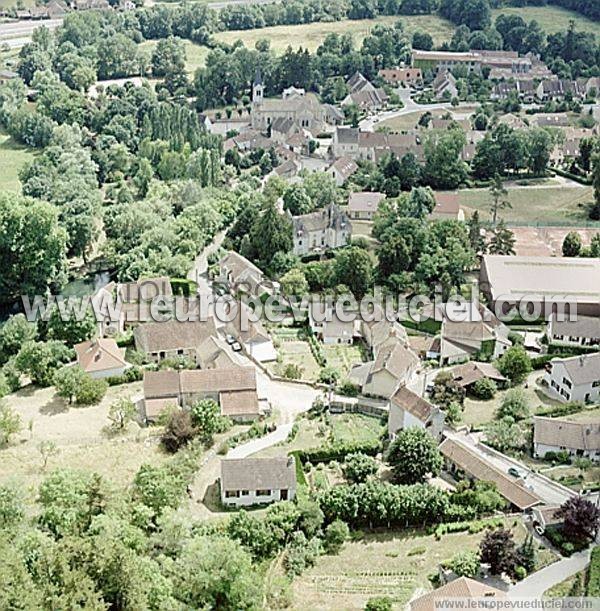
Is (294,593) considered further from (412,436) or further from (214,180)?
(214,180)

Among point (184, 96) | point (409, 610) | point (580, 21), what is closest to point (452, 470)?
point (409, 610)

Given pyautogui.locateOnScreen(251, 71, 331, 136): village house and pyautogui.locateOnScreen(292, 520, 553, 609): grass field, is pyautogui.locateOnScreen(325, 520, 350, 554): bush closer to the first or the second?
pyautogui.locateOnScreen(292, 520, 553, 609): grass field

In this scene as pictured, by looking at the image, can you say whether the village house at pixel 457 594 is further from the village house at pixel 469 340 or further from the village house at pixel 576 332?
the village house at pixel 576 332

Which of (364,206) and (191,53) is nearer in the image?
(364,206)

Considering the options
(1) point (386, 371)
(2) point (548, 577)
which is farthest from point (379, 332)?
(2) point (548, 577)

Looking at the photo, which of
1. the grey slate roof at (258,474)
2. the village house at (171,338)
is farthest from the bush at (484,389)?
the village house at (171,338)

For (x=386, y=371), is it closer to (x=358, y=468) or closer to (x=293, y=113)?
(x=358, y=468)

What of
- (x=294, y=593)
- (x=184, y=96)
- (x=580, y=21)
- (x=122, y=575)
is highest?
(x=580, y=21)
